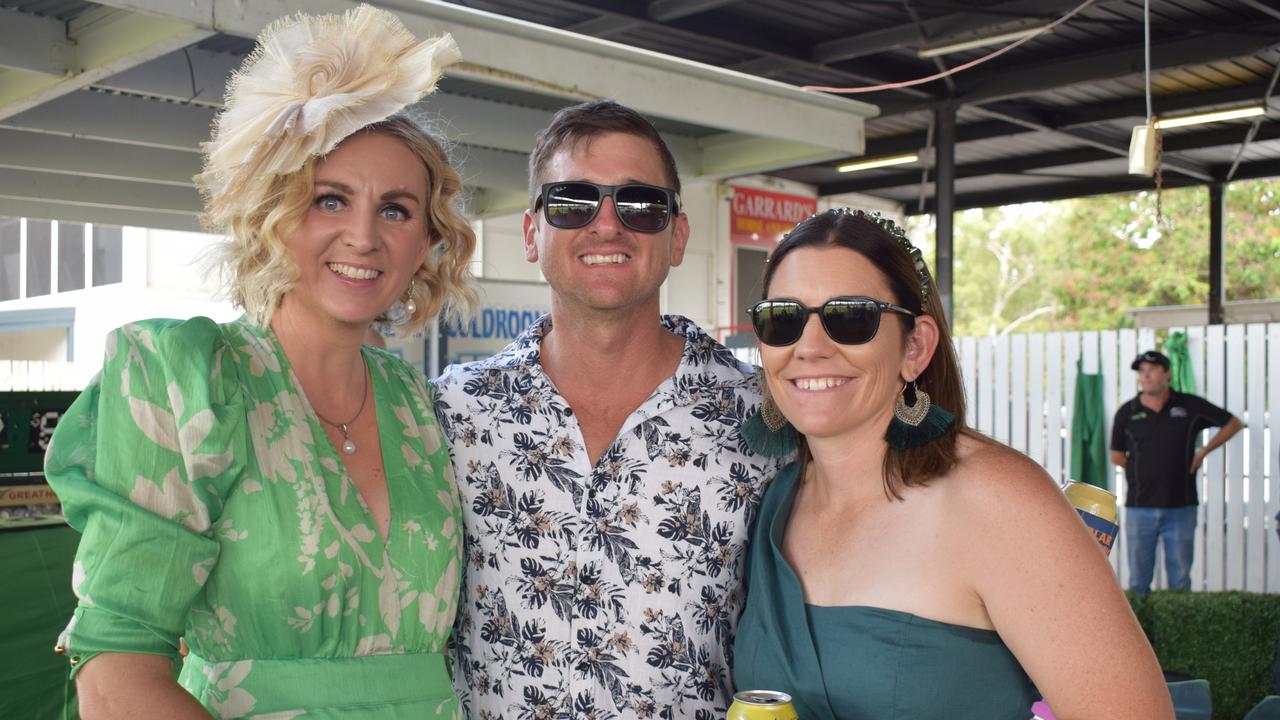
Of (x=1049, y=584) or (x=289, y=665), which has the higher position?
(x=1049, y=584)

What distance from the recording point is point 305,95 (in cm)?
213

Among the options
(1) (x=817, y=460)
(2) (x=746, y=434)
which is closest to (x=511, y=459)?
(2) (x=746, y=434)

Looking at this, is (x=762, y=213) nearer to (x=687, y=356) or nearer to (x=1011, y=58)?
(x=1011, y=58)

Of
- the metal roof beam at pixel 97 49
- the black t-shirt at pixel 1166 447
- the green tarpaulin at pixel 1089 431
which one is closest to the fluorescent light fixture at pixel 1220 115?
the green tarpaulin at pixel 1089 431

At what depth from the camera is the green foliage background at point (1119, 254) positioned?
1229 inches

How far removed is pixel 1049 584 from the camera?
75.9 inches

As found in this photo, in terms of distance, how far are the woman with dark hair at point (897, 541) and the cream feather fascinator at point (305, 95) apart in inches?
34.2

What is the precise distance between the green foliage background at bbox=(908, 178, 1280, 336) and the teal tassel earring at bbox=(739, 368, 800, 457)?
2255 cm

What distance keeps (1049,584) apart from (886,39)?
973 cm

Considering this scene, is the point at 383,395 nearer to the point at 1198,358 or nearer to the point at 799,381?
the point at 799,381

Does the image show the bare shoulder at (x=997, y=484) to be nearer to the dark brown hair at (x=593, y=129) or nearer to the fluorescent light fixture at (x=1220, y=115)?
the dark brown hair at (x=593, y=129)

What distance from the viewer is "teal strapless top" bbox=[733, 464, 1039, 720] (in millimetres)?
2018

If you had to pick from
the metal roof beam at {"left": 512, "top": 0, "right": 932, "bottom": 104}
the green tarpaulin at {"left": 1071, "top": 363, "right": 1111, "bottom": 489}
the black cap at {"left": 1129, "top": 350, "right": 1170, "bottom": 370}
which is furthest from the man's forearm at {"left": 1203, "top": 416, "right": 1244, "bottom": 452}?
the metal roof beam at {"left": 512, "top": 0, "right": 932, "bottom": 104}

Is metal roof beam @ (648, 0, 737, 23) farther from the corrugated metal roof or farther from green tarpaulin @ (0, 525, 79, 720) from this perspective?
green tarpaulin @ (0, 525, 79, 720)
